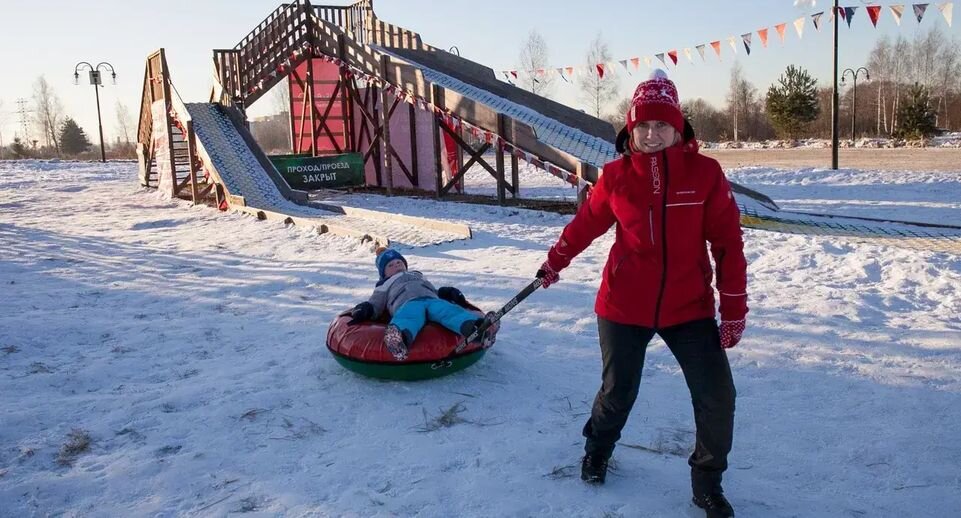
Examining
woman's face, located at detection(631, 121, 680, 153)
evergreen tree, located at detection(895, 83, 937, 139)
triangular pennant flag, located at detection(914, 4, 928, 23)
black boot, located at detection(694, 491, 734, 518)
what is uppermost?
triangular pennant flag, located at detection(914, 4, 928, 23)

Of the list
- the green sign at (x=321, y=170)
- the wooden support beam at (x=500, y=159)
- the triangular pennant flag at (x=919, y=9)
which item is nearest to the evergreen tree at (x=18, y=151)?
the green sign at (x=321, y=170)

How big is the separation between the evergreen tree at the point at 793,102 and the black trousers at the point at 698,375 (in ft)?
121

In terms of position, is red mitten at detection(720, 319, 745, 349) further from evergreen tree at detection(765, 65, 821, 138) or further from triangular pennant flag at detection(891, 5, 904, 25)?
evergreen tree at detection(765, 65, 821, 138)

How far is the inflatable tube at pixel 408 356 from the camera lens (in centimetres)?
433

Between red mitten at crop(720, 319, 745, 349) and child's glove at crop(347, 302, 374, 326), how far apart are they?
2.62 m

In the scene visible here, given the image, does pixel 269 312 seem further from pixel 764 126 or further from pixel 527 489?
pixel 764 126

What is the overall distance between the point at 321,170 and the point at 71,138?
169 ft

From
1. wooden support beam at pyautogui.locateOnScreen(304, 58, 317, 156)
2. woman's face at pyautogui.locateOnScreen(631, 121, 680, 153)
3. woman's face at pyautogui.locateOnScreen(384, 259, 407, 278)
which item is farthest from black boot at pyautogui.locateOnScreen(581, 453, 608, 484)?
wooden support beam at pyautogui.locateOnScreen(304, 58, 317, 156)

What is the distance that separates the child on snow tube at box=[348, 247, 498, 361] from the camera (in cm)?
429

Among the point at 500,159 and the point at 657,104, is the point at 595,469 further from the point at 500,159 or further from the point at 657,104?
the point at 500,159

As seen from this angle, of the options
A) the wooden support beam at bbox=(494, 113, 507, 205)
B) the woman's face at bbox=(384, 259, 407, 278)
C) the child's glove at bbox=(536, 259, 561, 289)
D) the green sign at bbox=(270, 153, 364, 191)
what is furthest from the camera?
the green sign at bbox=(270, 153, 364, 191)

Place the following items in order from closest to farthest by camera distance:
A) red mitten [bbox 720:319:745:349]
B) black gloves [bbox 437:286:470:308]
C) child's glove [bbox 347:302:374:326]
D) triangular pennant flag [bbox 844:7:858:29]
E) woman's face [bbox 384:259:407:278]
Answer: red mitten [bbox 720:319:745:349] < child's glove [bbox 347:302:374:326] < black gloves [bbox 437:286:470:308] < woman's face [bbox 384:259:407:278] < triangular pennant flag [bbox 844:7:858:29]

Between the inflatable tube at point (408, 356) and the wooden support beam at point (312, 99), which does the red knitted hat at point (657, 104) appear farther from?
the wooden support beam at point (312, 99)

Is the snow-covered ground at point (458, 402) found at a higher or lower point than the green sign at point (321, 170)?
lower
